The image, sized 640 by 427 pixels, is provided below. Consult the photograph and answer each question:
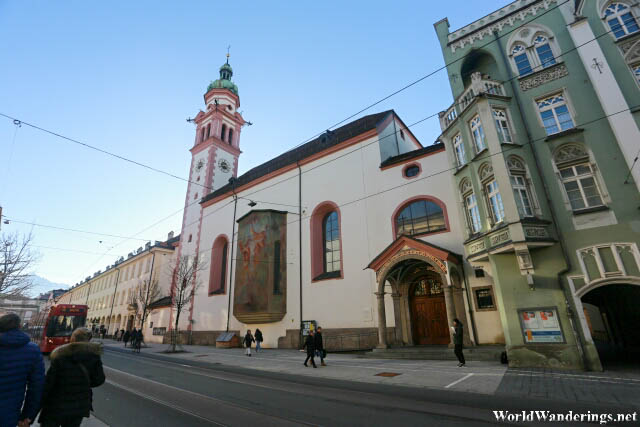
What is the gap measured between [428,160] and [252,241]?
1361 centimetres

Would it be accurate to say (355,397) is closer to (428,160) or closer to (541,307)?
(541,307)

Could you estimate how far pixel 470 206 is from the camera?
533 inches

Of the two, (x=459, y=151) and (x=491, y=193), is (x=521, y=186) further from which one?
(x=459, y=151)

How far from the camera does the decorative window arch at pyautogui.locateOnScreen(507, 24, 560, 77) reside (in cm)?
1260

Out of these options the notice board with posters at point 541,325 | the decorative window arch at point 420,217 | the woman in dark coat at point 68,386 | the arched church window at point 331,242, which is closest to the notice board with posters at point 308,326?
the arched church window at point 331,242

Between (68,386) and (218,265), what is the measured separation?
25431 mm

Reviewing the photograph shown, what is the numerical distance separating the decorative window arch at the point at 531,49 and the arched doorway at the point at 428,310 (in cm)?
1026

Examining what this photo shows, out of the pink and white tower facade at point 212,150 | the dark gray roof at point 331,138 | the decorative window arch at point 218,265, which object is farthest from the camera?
the pink and white tower facade at point 212,150

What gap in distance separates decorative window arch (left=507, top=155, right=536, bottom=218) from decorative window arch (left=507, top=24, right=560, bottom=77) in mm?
4263

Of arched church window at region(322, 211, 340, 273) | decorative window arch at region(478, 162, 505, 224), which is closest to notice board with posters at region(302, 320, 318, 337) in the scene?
arched church window at region(322, 211, 340, 273)

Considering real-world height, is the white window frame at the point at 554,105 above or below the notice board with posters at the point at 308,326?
above

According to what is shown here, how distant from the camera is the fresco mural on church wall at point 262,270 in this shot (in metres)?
20.6

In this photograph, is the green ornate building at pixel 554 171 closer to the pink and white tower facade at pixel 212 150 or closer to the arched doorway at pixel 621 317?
the arched doorway at pixel 621 317

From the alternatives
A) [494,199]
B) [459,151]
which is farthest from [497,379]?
[459,151]
